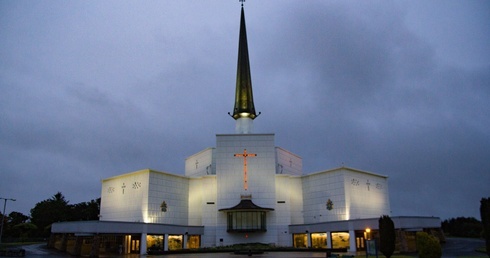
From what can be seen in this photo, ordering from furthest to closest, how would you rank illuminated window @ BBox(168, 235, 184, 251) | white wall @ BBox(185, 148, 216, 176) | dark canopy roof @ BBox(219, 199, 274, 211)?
white wall @ BBox(185, 148, 216, 176), dark canopy roof @ BBox(219, 199, 274, 211), illuminated window @ BBox(168, 235, 184, 251)

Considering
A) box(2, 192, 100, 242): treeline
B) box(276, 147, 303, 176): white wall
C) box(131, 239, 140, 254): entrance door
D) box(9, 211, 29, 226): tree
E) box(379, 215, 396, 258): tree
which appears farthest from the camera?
box(9, 211, 29, 226): tree

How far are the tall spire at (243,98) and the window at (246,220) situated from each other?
1387 cm

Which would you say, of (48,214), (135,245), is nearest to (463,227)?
(135,245)

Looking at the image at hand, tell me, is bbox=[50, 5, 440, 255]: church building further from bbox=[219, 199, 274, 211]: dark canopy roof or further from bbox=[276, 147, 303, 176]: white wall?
bbox=[276, 147, 303, 176]: white wall

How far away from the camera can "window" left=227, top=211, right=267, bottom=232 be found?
158 ft

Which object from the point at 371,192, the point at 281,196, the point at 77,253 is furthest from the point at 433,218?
the point at 77,253

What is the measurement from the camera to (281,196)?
5122 cm

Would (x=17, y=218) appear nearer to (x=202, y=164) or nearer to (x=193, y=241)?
(x=202, y=164)

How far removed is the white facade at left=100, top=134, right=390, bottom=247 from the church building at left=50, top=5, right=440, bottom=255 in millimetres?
124

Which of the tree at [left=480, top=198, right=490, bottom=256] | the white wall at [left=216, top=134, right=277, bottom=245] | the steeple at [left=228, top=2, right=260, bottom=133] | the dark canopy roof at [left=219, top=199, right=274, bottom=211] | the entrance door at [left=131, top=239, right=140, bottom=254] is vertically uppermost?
the steeple at [left=228, top=2, right=260, bottom=133]

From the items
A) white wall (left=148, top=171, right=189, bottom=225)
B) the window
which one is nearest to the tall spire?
white wall (left=148, top=171, right=189, bottom=225)

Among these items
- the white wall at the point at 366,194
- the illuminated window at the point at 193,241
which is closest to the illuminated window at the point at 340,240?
the white wall at the point at 366,194

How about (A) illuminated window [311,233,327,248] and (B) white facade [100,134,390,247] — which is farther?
(B) white facade [100,134,390,247]

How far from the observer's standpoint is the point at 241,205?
4756 cm
